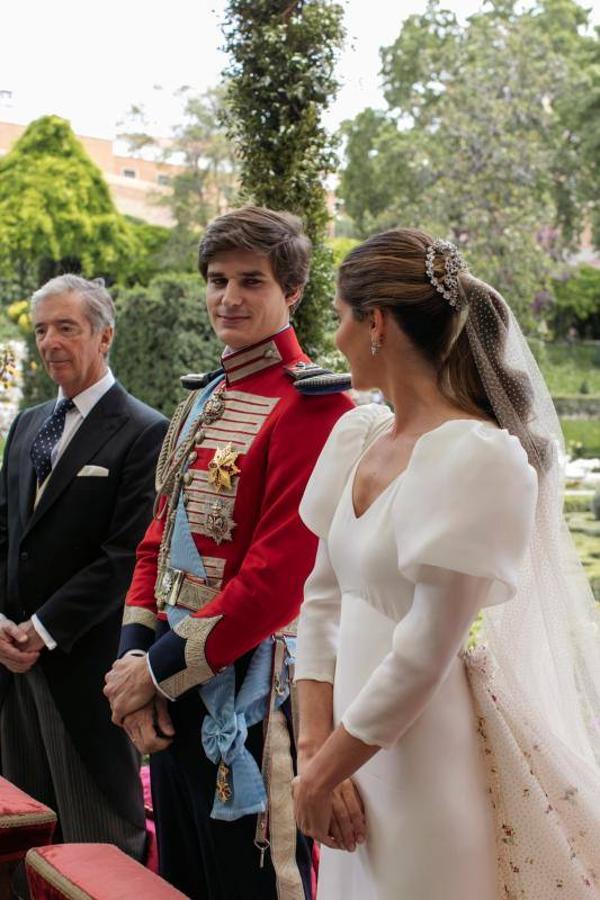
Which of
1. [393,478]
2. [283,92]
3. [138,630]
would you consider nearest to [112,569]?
[138,630]

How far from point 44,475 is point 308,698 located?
139cm

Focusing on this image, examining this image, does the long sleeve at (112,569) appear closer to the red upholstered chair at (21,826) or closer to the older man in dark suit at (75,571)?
the older man in dark suit at (75,571)

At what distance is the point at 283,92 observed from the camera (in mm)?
3938

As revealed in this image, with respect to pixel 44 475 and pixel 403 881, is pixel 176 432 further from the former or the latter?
pixel 403 881

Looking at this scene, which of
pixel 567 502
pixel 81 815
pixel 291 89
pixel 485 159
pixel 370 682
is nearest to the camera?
pixel 370 682

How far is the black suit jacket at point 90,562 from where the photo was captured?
8.91 feet

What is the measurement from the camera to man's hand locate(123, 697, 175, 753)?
208 centimetres

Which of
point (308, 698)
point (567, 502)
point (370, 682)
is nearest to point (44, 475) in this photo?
Answer: point (308, 698)

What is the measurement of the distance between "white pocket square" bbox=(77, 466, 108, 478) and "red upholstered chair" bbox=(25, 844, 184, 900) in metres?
1.08

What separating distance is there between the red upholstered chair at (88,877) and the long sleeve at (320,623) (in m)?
0.40

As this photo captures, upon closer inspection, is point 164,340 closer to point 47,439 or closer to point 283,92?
point 283,92

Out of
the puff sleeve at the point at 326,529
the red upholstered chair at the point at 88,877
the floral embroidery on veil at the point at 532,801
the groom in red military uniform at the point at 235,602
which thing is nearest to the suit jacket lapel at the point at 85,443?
the groom in red military uniform at the point at 235,602

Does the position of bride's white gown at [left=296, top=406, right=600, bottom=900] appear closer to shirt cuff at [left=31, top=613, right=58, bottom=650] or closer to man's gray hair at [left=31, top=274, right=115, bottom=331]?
shirt cuff at [left=31, top=613, right=58, bottom=650]

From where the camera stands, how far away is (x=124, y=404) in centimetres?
285
